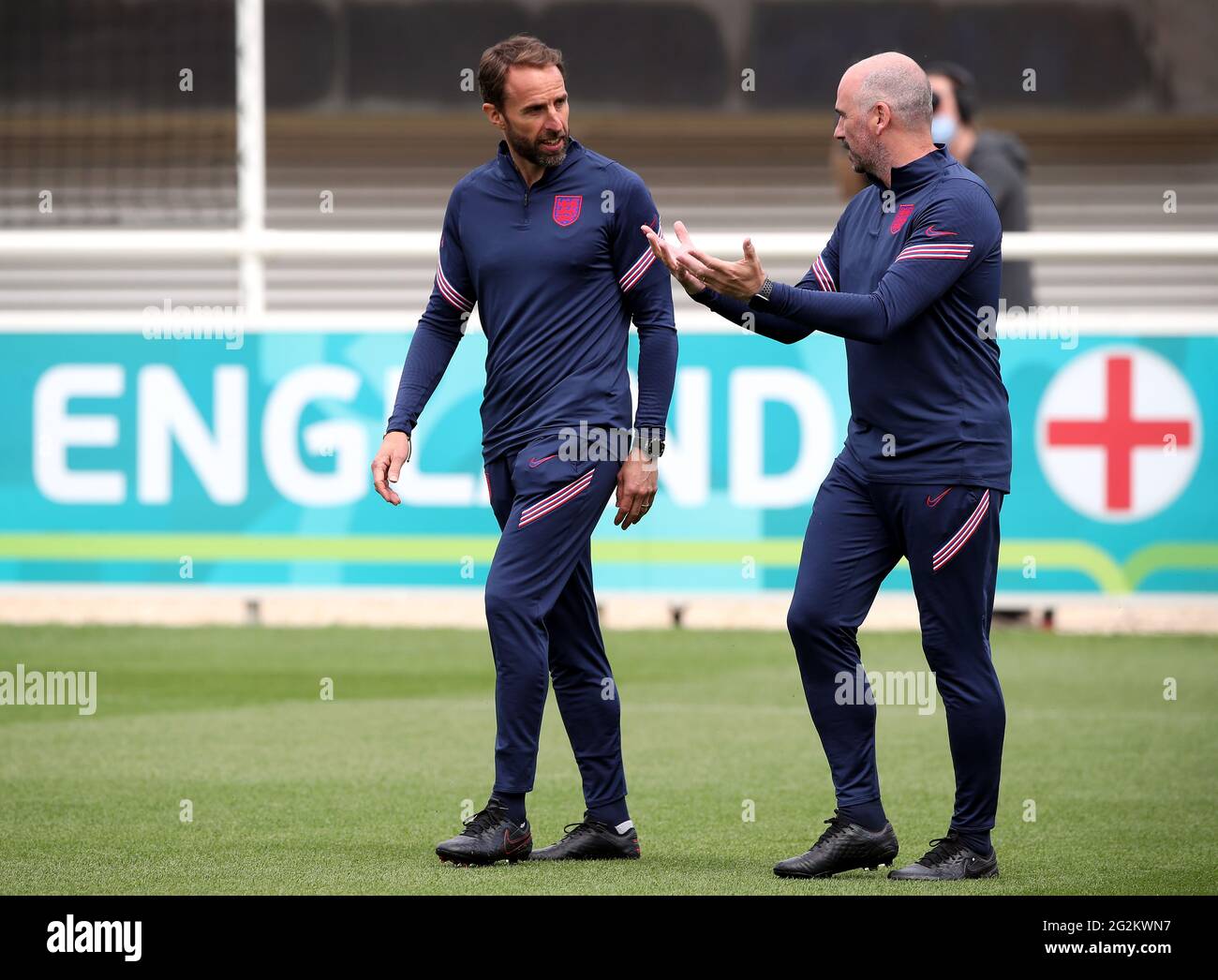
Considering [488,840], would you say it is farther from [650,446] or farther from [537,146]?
[537,146]

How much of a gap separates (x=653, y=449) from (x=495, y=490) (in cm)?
46

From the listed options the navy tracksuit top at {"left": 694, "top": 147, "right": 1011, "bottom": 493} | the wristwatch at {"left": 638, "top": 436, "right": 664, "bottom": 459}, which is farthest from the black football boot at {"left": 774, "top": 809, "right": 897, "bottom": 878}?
the wristwatch at {"left": 638, "top": 436, "right": 664, "bottom": 459}

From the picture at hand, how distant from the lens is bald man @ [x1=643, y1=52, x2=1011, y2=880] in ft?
16.8

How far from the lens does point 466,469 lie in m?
10.5

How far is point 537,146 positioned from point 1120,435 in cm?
576

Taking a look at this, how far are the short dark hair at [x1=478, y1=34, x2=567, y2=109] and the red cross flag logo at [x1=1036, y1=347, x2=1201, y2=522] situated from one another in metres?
5.59

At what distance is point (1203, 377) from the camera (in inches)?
412

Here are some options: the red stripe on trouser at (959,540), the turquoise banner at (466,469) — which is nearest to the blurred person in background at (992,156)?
the turquoise banner at (466,469)

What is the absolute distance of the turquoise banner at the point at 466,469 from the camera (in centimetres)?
1045

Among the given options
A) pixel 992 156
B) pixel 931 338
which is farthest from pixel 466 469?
pixel 931 338

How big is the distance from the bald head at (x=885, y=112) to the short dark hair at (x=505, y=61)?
778 millimetres

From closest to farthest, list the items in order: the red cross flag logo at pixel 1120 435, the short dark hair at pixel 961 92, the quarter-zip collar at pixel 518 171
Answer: the quarter-zip collar at pixel 518 171
the red cross flag logo at pixel 1120 435
the short dark hair at pixel 961 92

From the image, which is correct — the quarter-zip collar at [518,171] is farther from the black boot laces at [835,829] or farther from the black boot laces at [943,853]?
the black boot laces at [943,853]
